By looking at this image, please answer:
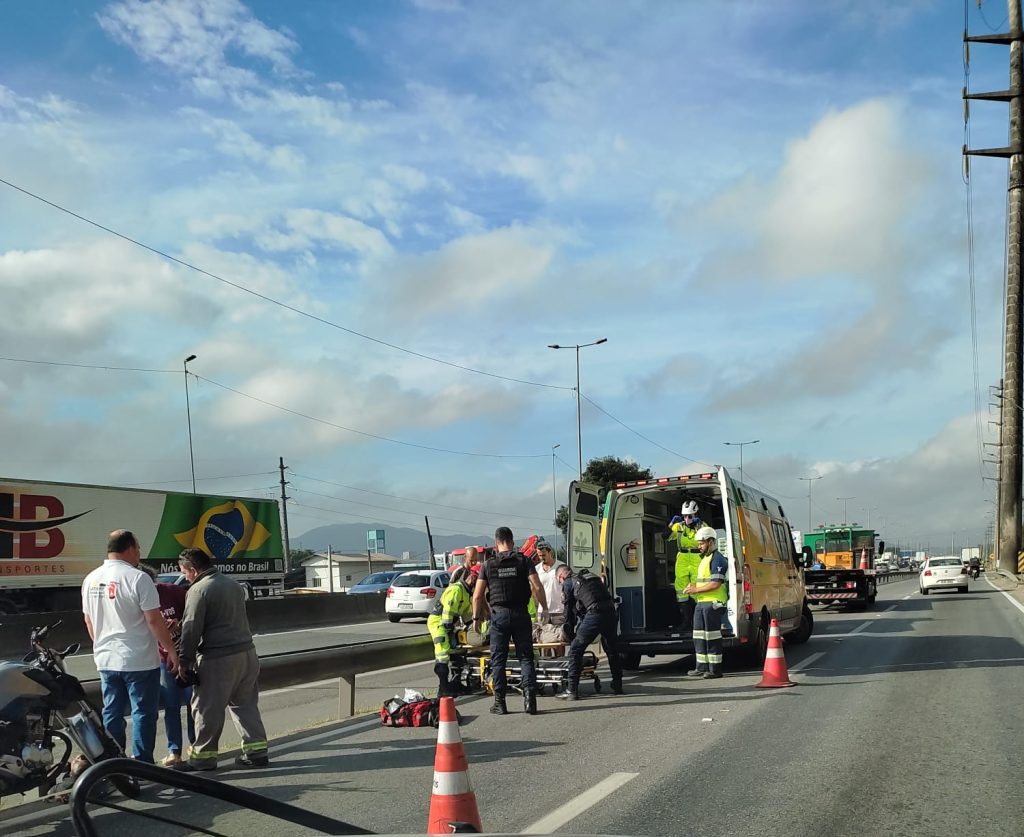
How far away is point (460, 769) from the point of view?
520 cm

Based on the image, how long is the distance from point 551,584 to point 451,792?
8038 millimetres

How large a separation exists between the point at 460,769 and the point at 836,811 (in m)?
2.16

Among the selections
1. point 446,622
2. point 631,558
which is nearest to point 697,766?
point 446,622

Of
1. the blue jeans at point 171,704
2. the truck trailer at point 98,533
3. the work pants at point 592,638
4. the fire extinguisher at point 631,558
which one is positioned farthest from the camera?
the truck trailer at point 98,533

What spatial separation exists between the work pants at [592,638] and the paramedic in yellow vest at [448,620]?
123 cm

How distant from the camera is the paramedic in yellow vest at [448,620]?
10.7 m

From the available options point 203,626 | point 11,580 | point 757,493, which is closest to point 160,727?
point 203,626

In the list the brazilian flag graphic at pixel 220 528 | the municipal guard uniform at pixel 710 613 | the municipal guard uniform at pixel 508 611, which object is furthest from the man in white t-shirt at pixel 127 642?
the brazilian flag graphic at pixel 220 528

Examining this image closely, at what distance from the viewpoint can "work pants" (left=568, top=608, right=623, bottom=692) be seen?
35.6 feet

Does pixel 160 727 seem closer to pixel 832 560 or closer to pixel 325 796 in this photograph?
pixel 325 796

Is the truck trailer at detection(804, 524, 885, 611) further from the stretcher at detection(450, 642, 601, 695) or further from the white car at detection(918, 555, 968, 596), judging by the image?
the stretcher at detection(450, 642, 601, 695)

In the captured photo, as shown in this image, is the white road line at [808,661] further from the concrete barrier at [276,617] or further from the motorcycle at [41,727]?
the concrete barrier at [276,617]

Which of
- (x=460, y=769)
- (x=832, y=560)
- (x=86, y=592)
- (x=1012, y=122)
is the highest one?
(x=1012, y=122)

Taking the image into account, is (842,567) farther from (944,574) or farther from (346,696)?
(346,696)
